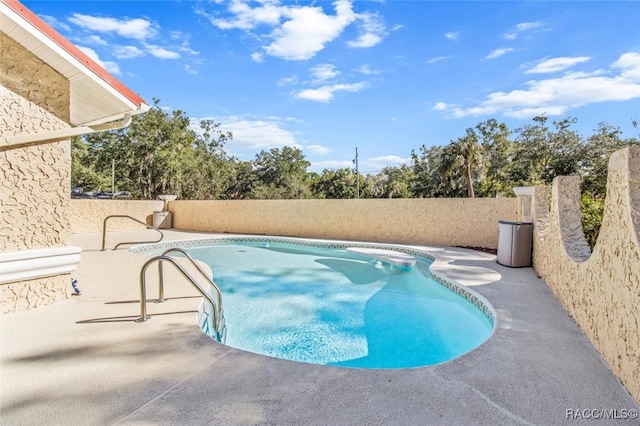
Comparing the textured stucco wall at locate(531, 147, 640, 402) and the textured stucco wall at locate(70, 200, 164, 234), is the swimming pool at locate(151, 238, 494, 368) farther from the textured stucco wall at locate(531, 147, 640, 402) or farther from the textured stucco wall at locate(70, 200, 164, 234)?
the textured stucco wall at locate(70, 200, 164, 234)

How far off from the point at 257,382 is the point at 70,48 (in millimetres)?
3751

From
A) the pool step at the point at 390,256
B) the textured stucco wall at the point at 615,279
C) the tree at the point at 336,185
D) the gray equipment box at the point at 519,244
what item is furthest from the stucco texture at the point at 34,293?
the tree at the point at 336,185

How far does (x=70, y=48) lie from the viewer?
3275 millimetres

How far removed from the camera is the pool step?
7.24 m

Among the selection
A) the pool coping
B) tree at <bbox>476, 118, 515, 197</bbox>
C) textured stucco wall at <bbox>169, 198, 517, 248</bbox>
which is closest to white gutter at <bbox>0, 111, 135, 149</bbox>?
the pool coping

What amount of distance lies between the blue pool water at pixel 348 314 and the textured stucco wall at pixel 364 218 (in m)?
2.26

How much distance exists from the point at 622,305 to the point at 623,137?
75.8ft

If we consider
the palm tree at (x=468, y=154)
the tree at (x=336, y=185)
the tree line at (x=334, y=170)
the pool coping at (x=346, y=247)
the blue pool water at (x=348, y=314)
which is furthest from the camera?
the tree at (x=336, y=185)

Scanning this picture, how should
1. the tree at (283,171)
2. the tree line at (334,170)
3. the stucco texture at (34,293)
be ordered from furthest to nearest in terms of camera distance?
the tree at (283,171)
the tree line at (334,170)
the stucco texture at (34,293)

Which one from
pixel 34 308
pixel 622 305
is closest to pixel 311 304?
pixel 34 308

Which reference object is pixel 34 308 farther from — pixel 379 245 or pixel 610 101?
pixel 610 101

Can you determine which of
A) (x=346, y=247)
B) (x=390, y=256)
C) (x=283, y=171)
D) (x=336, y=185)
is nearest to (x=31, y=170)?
(x=390, y=256)

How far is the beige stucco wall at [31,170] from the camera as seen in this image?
320cm

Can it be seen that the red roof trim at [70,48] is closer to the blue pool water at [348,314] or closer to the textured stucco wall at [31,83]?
the textured stucco wall at [31,83]
